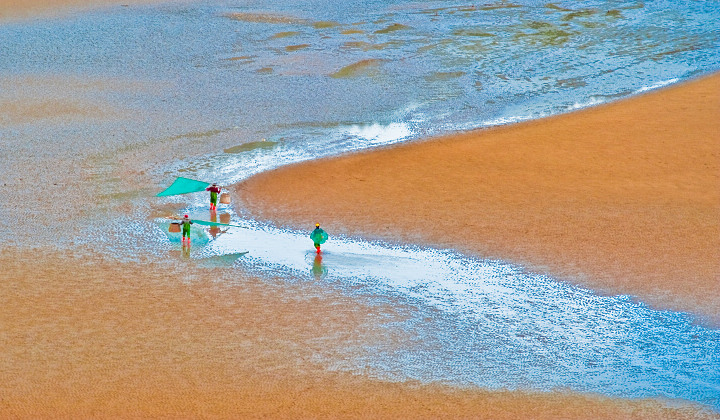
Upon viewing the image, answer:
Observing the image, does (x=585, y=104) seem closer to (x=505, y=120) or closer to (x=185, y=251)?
(x=505, y=120)

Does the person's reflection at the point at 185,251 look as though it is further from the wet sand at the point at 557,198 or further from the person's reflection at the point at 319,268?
the person's reflection at the point at 319,268

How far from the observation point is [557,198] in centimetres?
1630

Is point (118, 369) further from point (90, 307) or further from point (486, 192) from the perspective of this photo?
point (486, 192)

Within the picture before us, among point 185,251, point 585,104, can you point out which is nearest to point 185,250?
point 185,251

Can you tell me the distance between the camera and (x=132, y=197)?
16.5 meters

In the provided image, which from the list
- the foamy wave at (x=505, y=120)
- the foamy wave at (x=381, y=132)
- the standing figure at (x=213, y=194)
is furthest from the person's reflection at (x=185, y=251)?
the foamy wave at (x=505, y=120)

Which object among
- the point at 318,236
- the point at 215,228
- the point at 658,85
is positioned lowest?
the point at 215,228

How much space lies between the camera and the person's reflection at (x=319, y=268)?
13.6m

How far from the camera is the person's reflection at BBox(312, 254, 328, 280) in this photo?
13.6 metres

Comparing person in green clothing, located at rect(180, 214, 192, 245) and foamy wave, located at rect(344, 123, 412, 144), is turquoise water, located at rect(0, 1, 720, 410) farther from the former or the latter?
person in green clothing, located at rect(180, 214, 192, 245)

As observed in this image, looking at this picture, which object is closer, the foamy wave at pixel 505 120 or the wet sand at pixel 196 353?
the wet sand at pixel 196 353

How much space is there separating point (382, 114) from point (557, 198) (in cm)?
638

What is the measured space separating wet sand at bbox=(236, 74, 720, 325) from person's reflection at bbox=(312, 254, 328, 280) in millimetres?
1161

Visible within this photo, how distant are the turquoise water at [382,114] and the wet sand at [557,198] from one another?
1.87 ft
